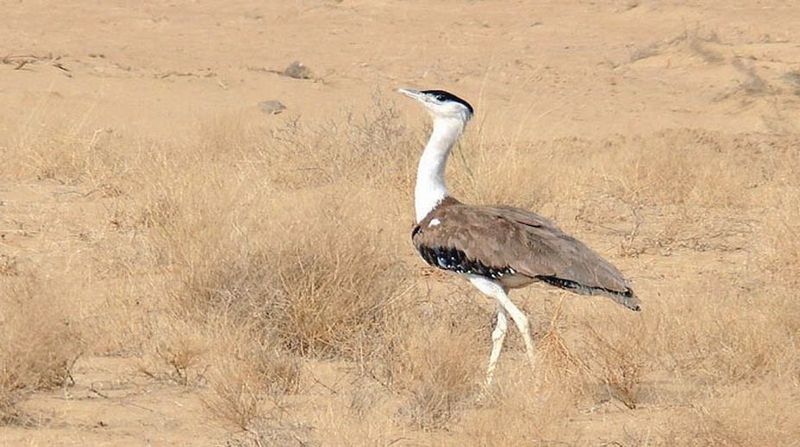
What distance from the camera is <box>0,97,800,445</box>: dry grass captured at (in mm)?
6047

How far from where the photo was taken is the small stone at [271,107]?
16.5 meters

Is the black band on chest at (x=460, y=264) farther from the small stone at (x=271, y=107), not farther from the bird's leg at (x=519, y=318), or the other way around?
the small stone at (x=271, y=107)

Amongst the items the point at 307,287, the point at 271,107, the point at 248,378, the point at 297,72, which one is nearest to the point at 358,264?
the point at 307,287

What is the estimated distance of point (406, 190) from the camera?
11.1 meters

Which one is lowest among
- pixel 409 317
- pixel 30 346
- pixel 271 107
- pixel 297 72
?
pixel 297 72

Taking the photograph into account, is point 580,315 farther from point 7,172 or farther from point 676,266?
point 7,172

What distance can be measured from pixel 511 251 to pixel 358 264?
4.07 feet

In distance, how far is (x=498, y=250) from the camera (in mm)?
6617

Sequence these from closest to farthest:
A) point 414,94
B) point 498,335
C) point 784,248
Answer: point 498,335 → point 414,94 → point 784,248

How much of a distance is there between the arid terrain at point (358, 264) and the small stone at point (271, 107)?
5.4 inches

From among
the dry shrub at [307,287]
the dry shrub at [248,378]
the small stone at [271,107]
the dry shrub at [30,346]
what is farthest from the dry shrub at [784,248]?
the small stone at [271,107]

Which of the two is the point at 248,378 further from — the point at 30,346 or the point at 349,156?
the point at 349,156

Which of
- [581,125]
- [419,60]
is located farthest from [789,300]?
[419,60]

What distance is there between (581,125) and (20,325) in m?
11.7
